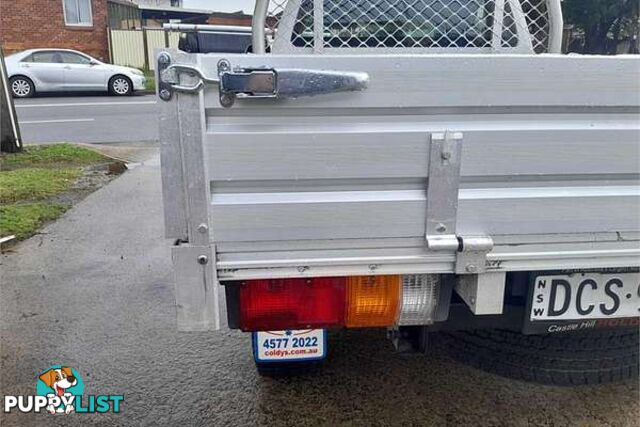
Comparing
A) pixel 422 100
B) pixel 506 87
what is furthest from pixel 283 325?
pixel 506 87

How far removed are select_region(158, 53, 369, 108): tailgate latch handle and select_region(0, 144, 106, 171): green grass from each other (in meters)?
6.98

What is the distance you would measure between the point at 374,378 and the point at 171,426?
99cm

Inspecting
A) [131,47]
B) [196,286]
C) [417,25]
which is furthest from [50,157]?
[131,47]

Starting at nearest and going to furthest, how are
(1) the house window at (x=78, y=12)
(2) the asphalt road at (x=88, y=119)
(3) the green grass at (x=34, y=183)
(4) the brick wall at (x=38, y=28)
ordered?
(3) the green grass at (x=34, y=183) → (2) the asphalt road at (x=88, y=119) → (4) the brick wall at (x=38, y=28) → (1) the house window at (x=78, y=12)

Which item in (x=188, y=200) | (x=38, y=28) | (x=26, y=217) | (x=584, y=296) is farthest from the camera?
(x=38, y=28)

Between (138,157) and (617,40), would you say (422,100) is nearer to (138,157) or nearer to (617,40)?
(138,157)

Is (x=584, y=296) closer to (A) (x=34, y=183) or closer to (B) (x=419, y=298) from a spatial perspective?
(B) (x=419, y=298)

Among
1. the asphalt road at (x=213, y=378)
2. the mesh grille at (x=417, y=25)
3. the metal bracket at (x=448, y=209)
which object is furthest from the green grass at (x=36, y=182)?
the metal bracket at (x=448, y=209)

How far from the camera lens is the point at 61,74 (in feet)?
52.3

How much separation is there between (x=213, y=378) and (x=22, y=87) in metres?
15.7

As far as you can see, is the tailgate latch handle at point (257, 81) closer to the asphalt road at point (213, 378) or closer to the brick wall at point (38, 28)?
the asphalt road at point (213, 378)

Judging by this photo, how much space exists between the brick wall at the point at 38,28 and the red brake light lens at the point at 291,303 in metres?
20.9

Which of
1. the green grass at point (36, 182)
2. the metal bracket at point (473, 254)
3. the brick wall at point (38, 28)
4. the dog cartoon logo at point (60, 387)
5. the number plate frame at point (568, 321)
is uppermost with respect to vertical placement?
the brick wall at point (38, 28)

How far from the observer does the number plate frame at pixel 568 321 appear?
6.47 feet
